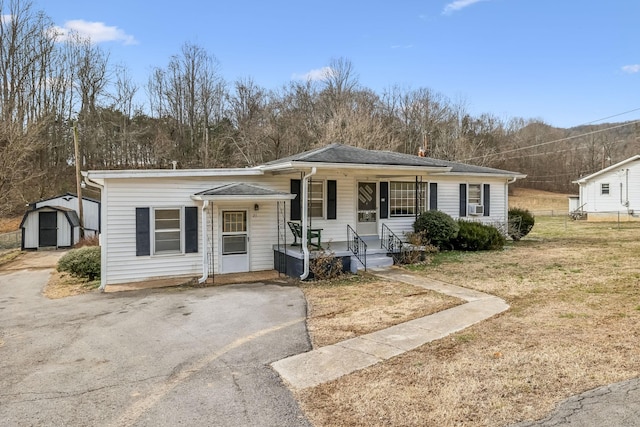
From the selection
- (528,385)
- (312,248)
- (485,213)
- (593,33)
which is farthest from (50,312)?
(593,33)

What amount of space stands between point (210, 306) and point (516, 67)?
27.9 metres

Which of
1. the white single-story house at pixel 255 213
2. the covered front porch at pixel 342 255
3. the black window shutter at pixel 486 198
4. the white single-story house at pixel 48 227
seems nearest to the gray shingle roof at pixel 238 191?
the white single-story house at pixel 255 213

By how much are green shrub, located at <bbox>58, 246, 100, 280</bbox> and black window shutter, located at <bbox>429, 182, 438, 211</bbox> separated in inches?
444

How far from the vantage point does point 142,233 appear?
11102 mm

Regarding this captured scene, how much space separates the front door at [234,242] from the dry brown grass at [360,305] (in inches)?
106

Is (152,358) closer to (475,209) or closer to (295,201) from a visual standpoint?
(295,201)

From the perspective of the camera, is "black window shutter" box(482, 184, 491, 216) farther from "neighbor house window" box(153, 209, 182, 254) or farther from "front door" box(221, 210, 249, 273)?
Answer: "neighbor house window" box(153, 209, 182, 254)

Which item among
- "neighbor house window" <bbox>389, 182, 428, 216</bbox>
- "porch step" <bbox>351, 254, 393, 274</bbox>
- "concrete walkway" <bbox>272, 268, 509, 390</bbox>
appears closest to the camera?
"concrete walkway" <bbox>272, 268, 509, 390</bbox>

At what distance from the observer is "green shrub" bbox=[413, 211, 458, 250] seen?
14.1 meters

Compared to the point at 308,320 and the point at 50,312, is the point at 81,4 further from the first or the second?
the point at 308,320

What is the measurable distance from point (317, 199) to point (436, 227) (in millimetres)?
4196

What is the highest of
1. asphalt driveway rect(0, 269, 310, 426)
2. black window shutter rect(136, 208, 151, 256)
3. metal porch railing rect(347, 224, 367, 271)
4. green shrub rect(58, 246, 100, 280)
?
black window shutter rect(136, 208, 151, 256)

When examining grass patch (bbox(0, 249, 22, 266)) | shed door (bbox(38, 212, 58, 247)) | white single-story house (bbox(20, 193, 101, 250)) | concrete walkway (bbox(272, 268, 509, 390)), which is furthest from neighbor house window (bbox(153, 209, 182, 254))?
shed door (bbox(38, 212, 58, 247))

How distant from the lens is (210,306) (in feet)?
28.1
